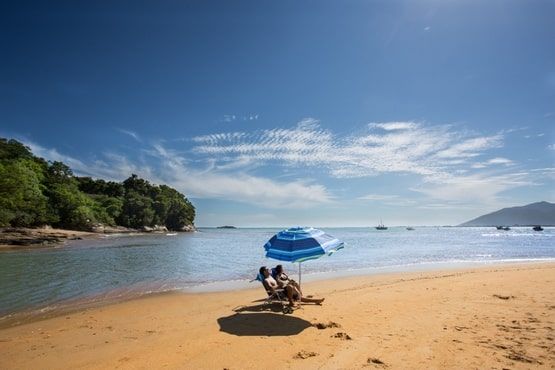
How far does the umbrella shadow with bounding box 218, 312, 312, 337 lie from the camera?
784cm

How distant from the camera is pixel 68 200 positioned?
7462 cm

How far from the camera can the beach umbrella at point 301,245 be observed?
9.13 metres

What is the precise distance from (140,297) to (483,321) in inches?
485

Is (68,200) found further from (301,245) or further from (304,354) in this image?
(304,354)

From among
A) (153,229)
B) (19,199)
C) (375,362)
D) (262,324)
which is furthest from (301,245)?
(153,229)

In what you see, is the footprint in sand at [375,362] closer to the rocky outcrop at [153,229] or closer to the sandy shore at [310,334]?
the sandy shore at [310,334]

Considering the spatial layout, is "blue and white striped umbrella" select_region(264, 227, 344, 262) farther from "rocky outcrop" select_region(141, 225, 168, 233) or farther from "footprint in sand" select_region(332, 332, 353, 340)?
"rocky outcrop" select_region(141, 225, 168, 233)

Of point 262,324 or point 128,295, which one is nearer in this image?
point 262,324

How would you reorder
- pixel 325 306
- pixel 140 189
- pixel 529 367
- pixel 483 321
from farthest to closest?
pixel 140 189, pixel 325 306, pixel 483 321, pixel 529 367

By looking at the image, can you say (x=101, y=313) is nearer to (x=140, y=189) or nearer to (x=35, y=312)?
(x=35, y=312)

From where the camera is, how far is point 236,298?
12711 millimetres

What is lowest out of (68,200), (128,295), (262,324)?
(128,295)

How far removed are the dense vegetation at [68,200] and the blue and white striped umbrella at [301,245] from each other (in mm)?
59368

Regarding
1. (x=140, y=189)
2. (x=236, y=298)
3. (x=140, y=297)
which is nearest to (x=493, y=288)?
(x=236, y=298)
